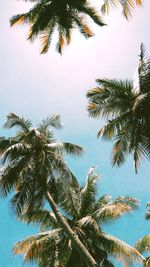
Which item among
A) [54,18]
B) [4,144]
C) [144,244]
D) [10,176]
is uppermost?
[54,18]

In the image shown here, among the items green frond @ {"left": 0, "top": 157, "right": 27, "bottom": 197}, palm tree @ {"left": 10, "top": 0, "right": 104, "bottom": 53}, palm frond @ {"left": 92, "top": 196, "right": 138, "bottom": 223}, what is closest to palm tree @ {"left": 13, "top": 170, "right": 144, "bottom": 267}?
palm frond @ {"left": 92, "top": 196, "right": 138, "bottom": 223}

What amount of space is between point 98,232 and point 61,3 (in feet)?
40.7

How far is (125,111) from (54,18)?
25.9ft

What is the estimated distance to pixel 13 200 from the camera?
915 inches

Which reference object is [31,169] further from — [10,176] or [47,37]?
[47,37]

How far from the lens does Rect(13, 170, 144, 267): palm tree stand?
22.9 metres

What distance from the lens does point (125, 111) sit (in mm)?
20547

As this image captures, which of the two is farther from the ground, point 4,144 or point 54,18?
point 54,18

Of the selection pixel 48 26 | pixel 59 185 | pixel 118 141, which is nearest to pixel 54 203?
pixel 59 185

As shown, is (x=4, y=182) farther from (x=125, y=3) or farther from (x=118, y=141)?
(x=125, y=3)

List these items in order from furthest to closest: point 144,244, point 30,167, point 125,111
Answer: point 144,244 → point 30,167 → point 125,111

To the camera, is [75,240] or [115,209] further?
[115,209]

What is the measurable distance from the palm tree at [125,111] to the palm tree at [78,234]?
4.02m

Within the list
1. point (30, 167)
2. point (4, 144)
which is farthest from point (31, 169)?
point (4, 144)
